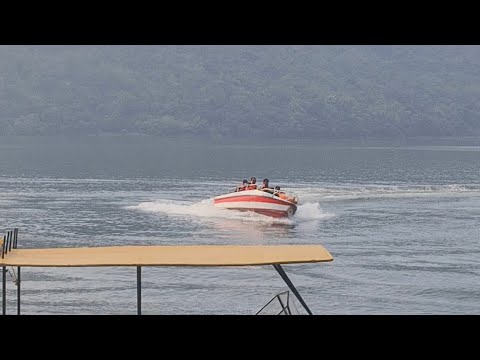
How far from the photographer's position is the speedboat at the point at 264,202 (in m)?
51.4

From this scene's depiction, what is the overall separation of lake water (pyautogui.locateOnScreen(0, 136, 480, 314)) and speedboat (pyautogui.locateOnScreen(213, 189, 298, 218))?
60 cm

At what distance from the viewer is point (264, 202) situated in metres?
51.4

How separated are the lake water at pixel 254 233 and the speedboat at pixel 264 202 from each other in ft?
1.98

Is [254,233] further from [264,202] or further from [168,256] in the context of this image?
[168,256]

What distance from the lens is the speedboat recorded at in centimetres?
5144

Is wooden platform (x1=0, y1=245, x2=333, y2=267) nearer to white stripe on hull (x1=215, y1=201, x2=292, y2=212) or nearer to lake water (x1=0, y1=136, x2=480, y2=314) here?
lake water (x1=0, y1=136, x2=480, y2=314)

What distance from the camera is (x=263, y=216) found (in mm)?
52250

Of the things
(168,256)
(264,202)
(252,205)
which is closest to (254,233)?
(264,202)

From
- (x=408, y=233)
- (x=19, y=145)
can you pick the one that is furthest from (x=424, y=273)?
(x=19, y=145)
